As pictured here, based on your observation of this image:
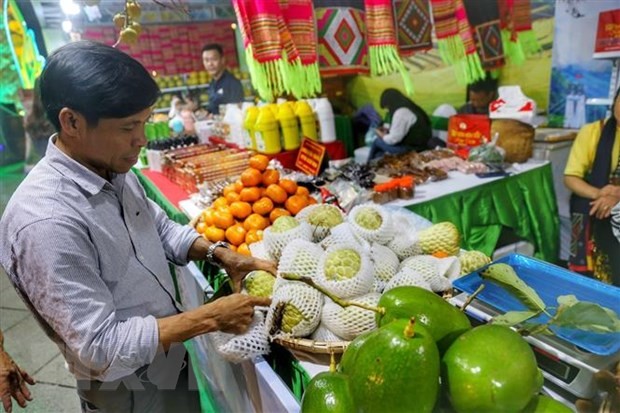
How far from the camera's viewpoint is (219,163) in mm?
2924

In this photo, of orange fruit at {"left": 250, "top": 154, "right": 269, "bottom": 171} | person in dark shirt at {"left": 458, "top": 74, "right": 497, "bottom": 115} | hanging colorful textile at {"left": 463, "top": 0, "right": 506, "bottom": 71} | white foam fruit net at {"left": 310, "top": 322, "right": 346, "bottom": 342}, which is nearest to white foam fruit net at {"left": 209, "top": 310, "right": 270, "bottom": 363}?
white foam fruit net at {"left": 310, "top": 322, "right": 346, "bottom": 342}

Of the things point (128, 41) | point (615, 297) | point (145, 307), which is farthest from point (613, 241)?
point (128, 41)

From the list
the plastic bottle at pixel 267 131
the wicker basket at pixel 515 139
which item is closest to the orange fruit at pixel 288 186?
the plastic bottle at pixel 267 131

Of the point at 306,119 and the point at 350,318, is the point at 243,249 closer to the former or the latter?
the point at 350,318

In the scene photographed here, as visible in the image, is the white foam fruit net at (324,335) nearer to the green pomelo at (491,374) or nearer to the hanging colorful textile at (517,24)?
the green pomelo at (491,374)

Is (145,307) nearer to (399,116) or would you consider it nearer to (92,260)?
(92,260)

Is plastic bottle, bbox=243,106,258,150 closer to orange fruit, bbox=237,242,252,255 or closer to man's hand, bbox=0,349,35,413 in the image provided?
orange fruit, bbox=237,242,252,255

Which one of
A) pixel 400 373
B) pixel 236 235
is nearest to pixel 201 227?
pixel 236 235

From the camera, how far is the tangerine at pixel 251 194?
79.8 inches

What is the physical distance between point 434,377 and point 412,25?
109 inches

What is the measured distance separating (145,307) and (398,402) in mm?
898

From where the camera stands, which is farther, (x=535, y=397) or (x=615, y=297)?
(x=615, y=297)

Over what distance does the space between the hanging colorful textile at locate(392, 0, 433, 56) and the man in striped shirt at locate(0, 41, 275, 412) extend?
2180 mm

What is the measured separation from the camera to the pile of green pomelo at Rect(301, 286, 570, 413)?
0.62m
